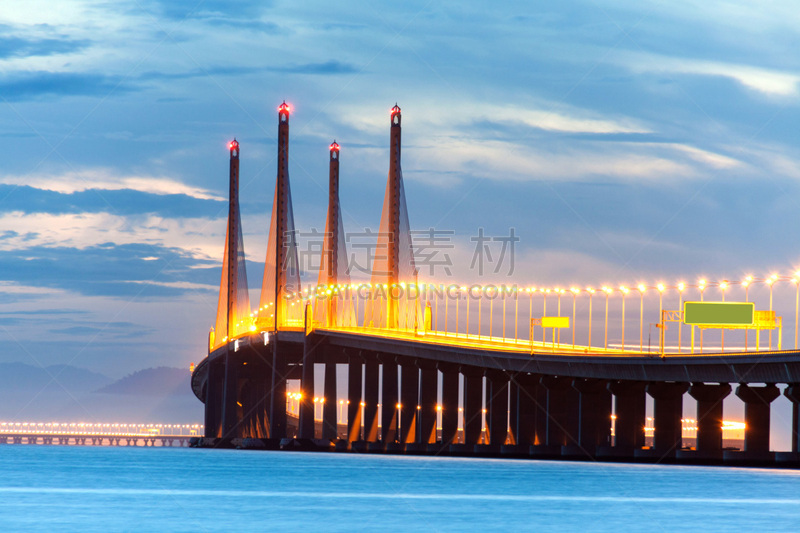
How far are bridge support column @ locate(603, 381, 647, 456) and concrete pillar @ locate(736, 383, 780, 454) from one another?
8.01m

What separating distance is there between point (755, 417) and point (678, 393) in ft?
19.5

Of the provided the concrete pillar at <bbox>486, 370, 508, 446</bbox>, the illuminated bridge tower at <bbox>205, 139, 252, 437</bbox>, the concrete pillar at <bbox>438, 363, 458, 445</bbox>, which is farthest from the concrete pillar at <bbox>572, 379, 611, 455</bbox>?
the illuminated bridge tower at <bbox>205, 139, 252, 437</bbox>

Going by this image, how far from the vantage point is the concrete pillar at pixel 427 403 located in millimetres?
115906

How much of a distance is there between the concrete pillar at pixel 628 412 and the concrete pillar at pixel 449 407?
2250 centimetres

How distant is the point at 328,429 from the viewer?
125 m

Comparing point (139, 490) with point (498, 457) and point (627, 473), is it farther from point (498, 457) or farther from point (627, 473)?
point (498, 457)

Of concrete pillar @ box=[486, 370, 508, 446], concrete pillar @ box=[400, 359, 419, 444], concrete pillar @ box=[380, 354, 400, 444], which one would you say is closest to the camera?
concrete pillar @ box=[486, 370, 508, 446]

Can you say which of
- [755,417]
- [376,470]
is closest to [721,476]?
[755,417]

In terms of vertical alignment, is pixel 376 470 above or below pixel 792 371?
below

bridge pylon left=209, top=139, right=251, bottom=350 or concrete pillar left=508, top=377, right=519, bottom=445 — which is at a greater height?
bridge pylon left=209, top=139, right=251, bottom=350

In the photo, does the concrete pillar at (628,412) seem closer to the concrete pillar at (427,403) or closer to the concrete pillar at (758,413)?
the concrete pillar at (758,413)

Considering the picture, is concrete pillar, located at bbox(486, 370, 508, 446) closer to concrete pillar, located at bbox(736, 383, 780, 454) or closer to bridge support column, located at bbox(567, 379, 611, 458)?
bridge support column, located at bbox(567, 379, 611, 458)

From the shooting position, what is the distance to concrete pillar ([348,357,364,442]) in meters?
123

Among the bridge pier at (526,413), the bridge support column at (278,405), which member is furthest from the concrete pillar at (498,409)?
the bridge support column at (278,405)
